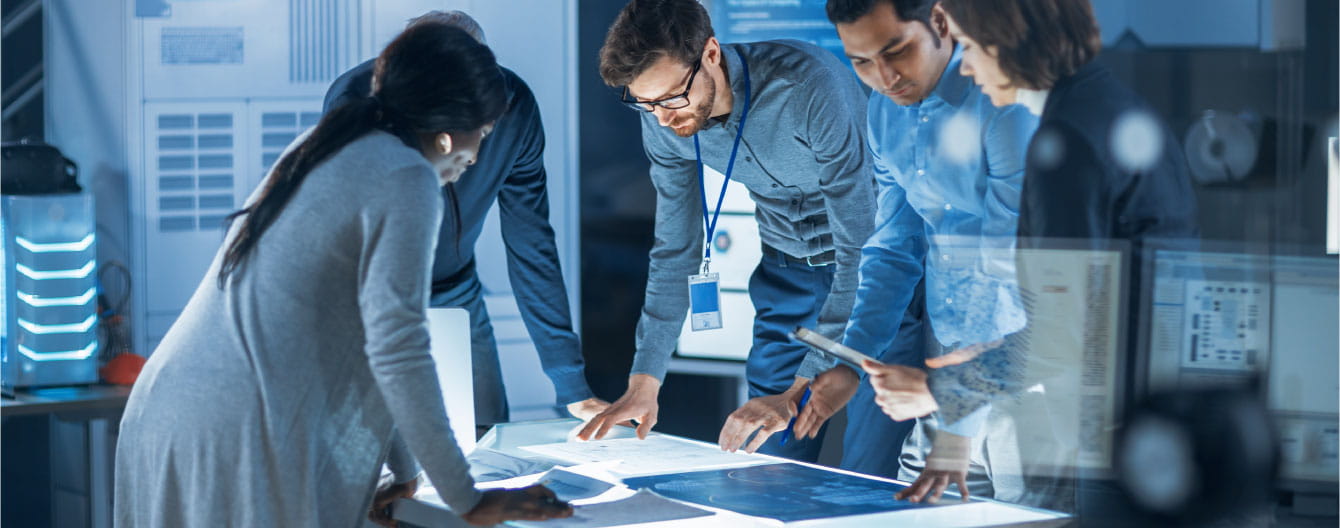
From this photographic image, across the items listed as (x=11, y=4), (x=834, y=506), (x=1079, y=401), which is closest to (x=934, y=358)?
(x=1079, y=401)

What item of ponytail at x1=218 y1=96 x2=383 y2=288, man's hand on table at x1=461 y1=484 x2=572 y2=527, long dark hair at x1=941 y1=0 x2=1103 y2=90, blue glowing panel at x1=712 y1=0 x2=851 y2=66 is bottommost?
man's hand on table at x1=461 y1=484 x2=572 y2=527

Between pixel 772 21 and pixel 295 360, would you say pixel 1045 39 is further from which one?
pixel 772 21

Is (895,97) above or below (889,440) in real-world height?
above

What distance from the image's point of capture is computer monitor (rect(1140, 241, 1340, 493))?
5.94ft

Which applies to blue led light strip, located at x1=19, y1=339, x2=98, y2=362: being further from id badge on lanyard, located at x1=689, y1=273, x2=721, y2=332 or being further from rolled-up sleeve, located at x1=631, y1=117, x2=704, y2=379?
id badge on lanyard, located at x1=689, y1=273, x2=721, y2=332

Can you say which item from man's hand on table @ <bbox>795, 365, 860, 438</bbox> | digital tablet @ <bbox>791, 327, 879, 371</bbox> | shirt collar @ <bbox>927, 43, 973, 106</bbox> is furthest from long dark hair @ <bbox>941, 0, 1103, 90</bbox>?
man's hand on table @ <bbox>795, 365, 860, 438</bbox>

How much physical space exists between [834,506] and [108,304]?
2.15m

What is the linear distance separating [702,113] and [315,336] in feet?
3.30

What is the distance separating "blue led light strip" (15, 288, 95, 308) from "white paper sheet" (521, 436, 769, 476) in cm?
143

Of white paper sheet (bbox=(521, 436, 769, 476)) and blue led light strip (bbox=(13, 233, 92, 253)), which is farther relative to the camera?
blue led light strip (bbox=(13, 233, 92, 253))

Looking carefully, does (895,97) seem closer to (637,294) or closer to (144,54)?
(637,294)

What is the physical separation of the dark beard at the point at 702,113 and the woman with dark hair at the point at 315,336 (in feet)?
2.44

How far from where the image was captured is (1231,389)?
185 cm

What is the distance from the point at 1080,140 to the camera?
6.22 feet
